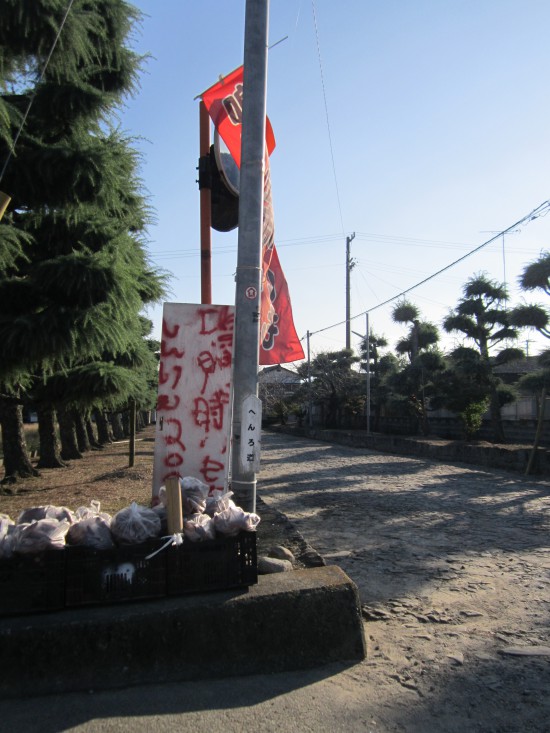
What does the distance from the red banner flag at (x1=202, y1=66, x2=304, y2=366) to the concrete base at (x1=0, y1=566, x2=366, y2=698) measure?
8.37 feet

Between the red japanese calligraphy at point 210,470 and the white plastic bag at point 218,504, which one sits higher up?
the red japanese calligraphy at point 210,470

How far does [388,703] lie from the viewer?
2.94 metres

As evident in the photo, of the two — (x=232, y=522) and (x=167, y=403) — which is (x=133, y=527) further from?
(x=167, y=403)

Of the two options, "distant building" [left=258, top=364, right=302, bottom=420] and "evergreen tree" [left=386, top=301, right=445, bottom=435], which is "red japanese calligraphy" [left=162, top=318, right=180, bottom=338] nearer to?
"evergreen tree" [left=386, top=301, right=445, bottom=435]

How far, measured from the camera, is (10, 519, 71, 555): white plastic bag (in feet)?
10.2

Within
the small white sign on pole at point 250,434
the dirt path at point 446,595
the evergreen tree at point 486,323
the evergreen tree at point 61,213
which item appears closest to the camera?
the dirt path at point 446,595

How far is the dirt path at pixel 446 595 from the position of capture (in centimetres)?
296

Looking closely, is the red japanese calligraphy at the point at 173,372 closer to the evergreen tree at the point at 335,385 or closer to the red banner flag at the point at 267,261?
the red banner flag at the point at 267,261

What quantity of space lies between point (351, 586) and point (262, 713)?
36.1 inches

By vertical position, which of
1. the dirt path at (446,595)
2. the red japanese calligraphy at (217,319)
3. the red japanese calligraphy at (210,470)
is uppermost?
the red japanese calligraphy at (217,319)

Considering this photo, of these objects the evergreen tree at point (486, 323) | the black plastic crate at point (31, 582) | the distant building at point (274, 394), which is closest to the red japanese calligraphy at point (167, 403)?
the black plastic crate at point (31, 582)

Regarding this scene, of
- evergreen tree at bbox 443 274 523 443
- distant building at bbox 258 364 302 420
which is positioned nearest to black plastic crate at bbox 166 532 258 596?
evergreen tree at bbox 443 274 523 443

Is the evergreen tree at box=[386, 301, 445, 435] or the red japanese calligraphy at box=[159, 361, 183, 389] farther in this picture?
the evergreen tree at box=[386, 301, 445, 435]

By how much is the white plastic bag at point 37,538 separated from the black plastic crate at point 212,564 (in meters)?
0.61
